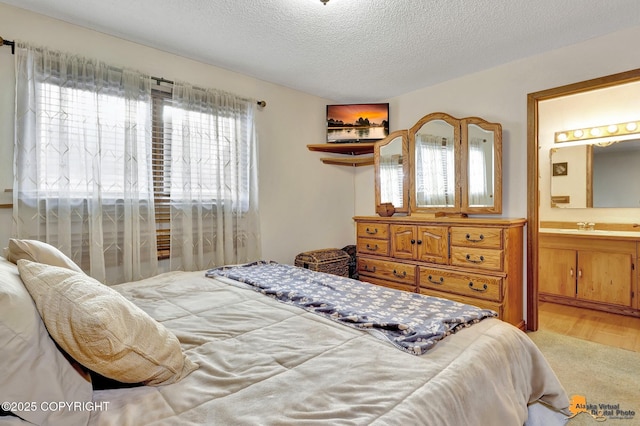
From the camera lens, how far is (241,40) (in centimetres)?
247

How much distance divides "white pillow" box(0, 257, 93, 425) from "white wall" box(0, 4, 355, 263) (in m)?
1.84

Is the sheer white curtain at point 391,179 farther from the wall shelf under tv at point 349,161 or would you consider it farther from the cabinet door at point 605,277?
the cabinet door at point 605,277

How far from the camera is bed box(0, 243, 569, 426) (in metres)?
0.75

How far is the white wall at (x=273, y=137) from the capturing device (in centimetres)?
204

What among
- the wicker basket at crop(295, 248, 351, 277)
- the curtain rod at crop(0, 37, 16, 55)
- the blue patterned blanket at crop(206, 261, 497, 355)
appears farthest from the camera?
the wicker basket at crop(295, 248, 351, 277)

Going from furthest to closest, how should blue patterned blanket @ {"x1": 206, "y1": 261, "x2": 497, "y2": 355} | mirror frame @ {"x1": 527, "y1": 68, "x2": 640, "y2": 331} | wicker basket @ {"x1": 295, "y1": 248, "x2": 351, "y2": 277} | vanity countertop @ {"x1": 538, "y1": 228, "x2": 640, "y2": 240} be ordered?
wicker basket @ {"x1": 295, "y1": 248, "x2": 351, "y2": 277} → vanity countertop @ {"x1": 538, "y1": 228, "x2": 640, "y2": 240} → mirror frame @ {"x1": 527, "y1": 68, "x2": 640, "y2": 331} → blue patterned blanket @ {"x1": 206, "y1": 261, "x2": 497, "y2": 355}

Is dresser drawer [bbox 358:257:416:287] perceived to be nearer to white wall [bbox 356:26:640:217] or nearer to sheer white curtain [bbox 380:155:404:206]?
sheer white curtain [bbox 380:155:404:206]

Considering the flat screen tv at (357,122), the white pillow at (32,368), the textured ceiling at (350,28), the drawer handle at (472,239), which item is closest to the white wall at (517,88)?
the textured ceiling at (350,28)

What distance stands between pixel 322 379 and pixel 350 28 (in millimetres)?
2301

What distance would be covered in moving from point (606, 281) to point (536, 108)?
78.6 inches

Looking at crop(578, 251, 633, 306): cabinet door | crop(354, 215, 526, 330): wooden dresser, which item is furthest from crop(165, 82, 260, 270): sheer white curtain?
crop(578, 251, 633, 306): cabinet door

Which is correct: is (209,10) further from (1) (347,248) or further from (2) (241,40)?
(1) (347,248)

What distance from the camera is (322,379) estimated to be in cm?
88

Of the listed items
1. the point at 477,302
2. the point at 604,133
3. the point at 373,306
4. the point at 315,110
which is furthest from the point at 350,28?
the point at 604,133
